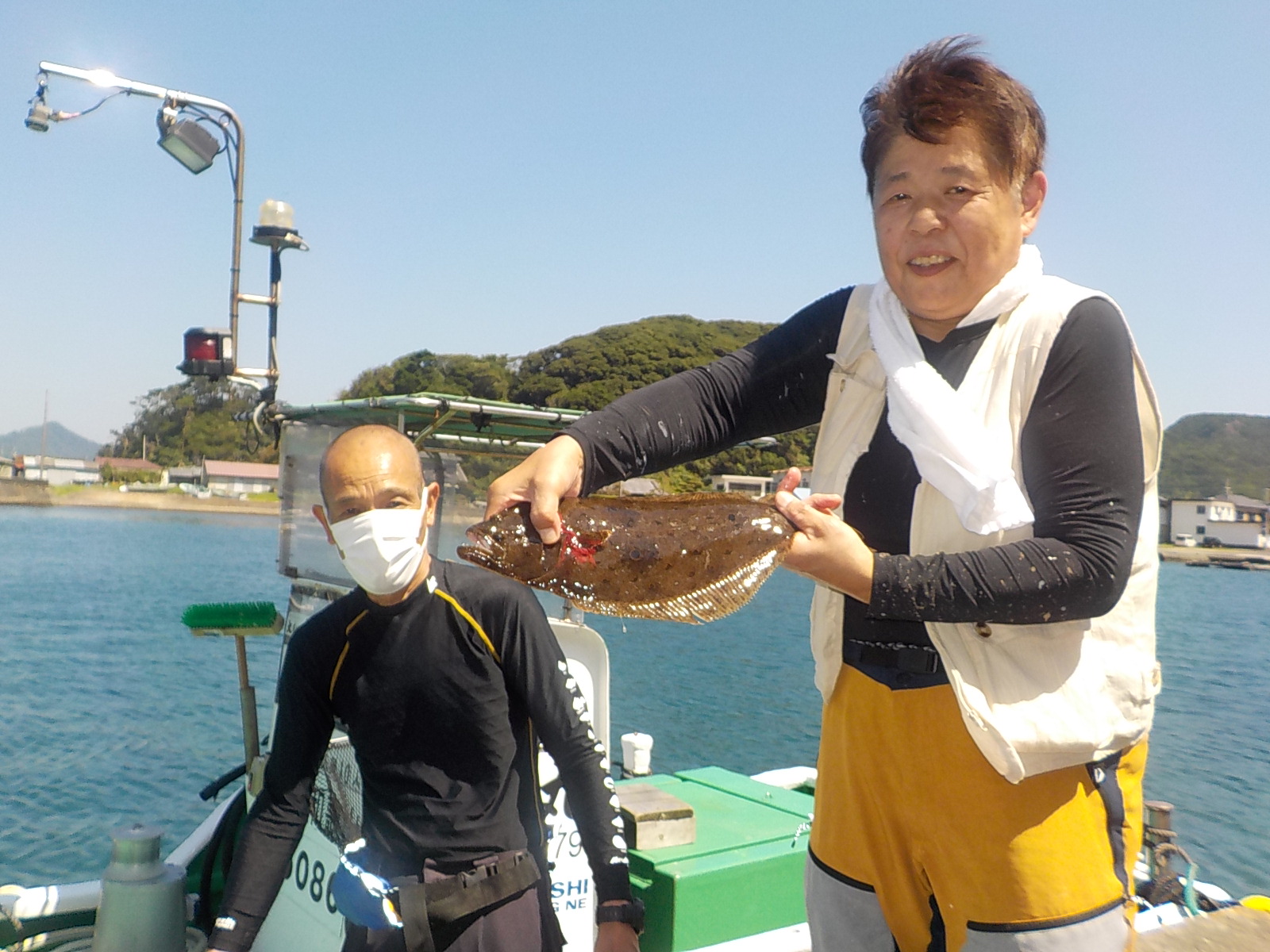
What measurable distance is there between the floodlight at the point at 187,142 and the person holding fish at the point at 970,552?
8.45 meters

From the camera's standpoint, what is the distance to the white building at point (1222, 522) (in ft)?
351

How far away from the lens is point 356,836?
4.37 metres

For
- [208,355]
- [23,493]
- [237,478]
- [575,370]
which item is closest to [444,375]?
[575,370]

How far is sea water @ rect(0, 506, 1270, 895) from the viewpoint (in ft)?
49.5

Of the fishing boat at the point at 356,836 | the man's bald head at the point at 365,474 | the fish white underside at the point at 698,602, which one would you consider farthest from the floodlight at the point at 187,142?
the fish white underside at the point at 698,602

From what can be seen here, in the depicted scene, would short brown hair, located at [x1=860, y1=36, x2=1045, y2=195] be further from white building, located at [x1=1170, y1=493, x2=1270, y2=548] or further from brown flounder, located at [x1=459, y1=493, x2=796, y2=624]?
white building, located at [x1=1170, y1=493, x2=1270, y2=548]

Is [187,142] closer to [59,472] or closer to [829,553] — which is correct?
[829,553]

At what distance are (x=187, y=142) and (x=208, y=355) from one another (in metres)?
3.22

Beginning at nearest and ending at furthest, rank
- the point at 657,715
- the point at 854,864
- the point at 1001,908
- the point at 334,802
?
the point at 1001,908
the point at 854,864
the point at 334,802
the point at 657,715

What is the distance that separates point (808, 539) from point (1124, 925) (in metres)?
0.87

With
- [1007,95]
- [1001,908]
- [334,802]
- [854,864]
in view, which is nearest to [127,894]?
[334,802]

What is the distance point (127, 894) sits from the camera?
15.8 feet

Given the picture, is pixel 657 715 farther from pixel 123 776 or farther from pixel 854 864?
pixel 854 864

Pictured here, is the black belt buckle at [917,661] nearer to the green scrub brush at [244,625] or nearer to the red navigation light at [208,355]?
the green scrub brush at [244,625]
